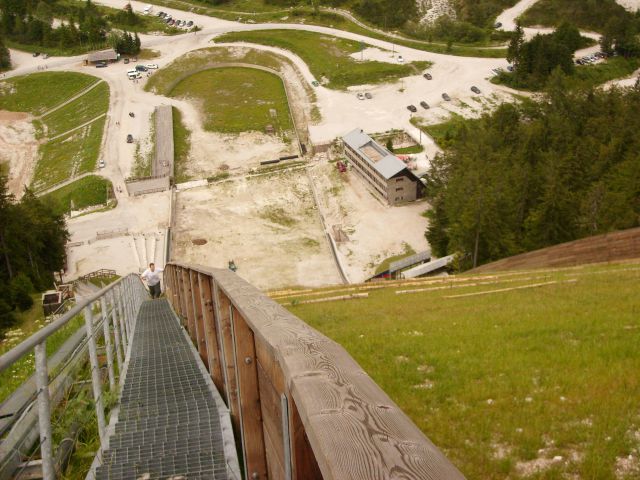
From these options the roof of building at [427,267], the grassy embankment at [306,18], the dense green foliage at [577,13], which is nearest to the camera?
the roof of building at [427,267]

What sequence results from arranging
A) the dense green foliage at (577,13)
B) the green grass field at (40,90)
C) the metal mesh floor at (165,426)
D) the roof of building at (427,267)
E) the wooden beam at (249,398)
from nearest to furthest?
the wooden beam at (249,398) < the metal mesh floor at (165,426) < the roof of building at (427,267) < the green grass field at (40,90) < the dense green foliage at (577,13)

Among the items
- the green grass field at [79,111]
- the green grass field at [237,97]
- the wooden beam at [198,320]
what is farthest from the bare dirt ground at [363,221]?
the wooden beam at [198,320]

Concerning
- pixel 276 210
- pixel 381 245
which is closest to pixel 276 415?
pixel 381 245

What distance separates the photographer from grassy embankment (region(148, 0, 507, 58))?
7481cm

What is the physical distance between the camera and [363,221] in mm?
43156

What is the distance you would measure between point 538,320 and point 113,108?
60.5 metres

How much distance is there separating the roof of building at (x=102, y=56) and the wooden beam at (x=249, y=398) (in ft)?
265

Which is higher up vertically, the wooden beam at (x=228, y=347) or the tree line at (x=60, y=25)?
the tree line at (x=60, y=25)

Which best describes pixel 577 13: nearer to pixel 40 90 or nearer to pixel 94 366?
pixel 40 90

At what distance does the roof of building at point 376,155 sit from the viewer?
4475 centimetres

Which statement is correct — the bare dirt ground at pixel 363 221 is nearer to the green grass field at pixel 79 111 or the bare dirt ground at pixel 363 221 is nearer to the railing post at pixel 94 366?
the green grass field at pixel 79 111

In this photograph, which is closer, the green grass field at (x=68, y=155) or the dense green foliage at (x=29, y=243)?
the dense green foliage at (x=29, y=243)

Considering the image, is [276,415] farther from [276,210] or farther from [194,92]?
[194,92]

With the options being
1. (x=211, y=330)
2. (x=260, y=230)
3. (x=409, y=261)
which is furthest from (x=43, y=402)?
(x=260, y=230)
